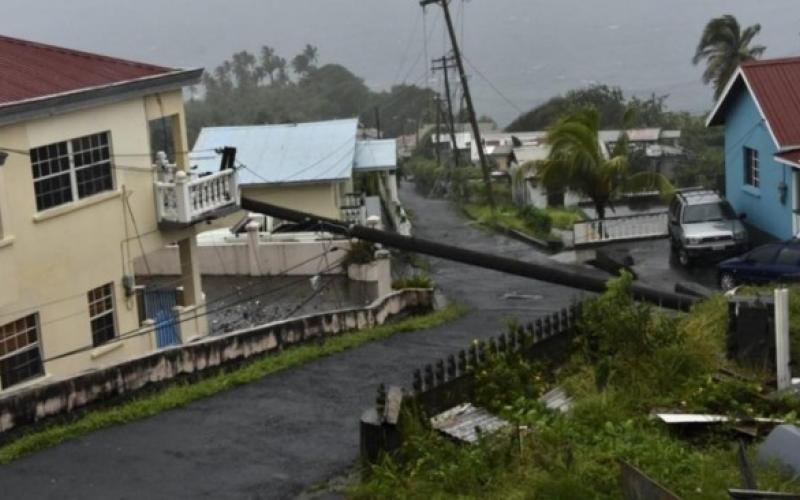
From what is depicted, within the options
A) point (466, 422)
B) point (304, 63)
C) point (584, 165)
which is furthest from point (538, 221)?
point (304, 63)

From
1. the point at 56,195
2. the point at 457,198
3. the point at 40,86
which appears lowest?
the point at 457,198

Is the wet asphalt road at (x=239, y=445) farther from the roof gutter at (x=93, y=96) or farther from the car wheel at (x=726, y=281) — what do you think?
the car wheel at (x=726, y=281)

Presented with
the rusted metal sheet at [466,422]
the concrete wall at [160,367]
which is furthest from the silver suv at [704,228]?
the rusted metal sheet at [466,422]

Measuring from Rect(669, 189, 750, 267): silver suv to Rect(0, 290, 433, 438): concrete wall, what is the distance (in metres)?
9.07

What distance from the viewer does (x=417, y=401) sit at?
10.2 m

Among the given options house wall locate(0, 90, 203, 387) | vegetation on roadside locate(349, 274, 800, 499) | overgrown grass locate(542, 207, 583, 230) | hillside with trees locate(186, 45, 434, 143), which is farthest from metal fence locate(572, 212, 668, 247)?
hillside with trees locate(186, 45, 434, 143)

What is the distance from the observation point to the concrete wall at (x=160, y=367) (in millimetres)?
13414

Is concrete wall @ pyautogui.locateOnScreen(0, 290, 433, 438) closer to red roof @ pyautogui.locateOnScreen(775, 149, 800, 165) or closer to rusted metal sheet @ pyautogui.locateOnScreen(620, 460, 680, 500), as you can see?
rusted metal sheet @ pyautogui.locateOnScreen(620, 460, 680, 500)

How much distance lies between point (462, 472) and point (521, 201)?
44.1 meters

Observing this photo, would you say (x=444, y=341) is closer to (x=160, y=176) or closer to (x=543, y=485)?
(x=160, y=176)

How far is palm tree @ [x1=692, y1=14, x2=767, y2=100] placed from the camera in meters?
51.8

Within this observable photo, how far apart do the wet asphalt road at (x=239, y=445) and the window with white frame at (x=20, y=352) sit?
5.32 meters

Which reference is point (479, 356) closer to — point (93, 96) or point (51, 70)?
point (93, 96)

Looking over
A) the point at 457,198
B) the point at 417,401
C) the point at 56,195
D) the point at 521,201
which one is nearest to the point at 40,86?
the point at 56,195
